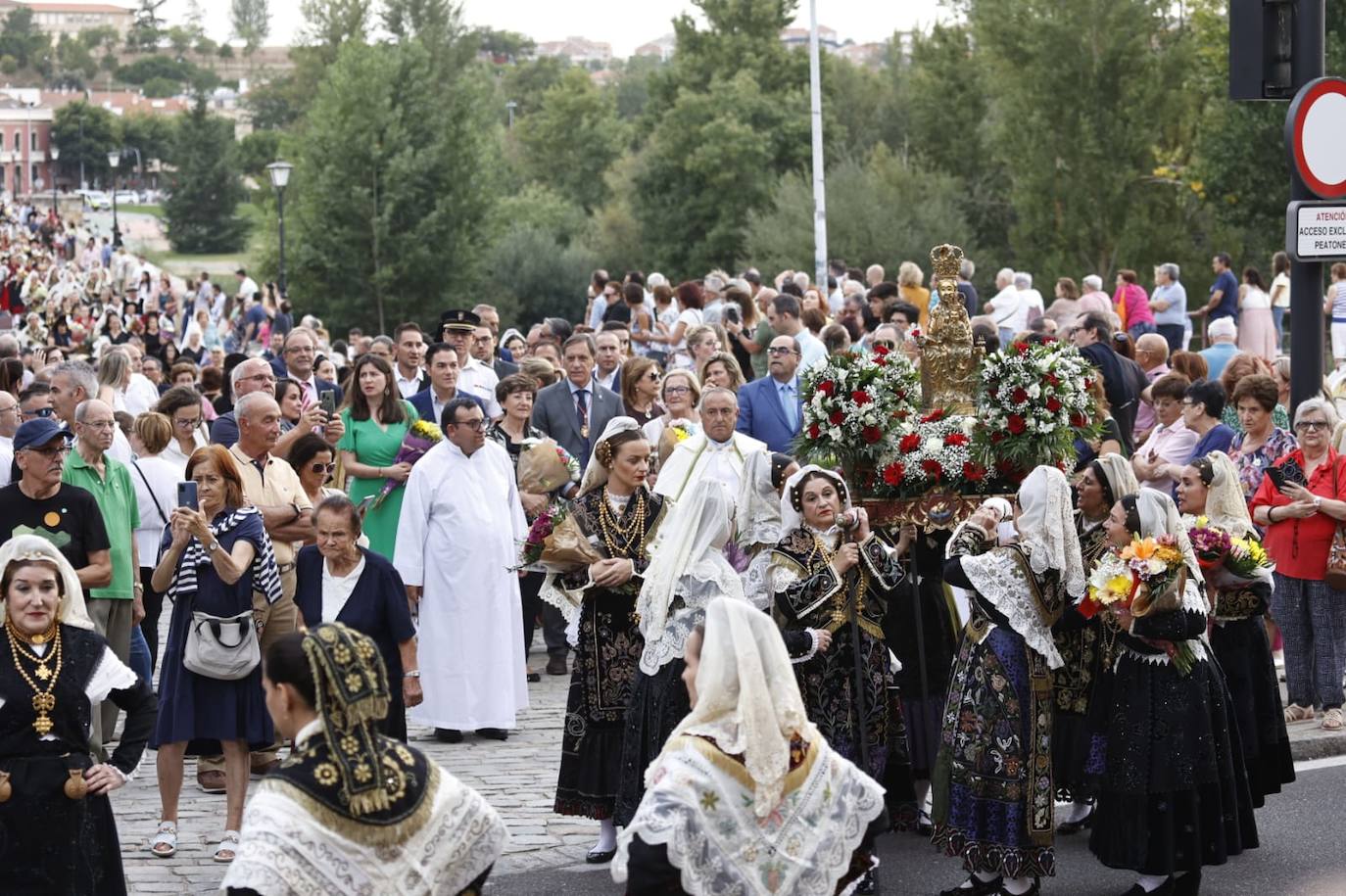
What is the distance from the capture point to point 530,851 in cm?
948

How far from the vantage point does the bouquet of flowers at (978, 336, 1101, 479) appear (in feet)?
33.3

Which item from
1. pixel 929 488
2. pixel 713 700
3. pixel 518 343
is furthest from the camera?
pixel 518 343

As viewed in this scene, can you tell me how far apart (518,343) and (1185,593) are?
10980 mm

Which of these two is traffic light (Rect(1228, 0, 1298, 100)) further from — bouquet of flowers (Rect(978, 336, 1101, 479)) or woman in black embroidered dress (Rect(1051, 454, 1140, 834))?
woman in black embroidered dress (Rect(1051, 454, 1140, 834))

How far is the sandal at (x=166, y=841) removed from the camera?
365 inches

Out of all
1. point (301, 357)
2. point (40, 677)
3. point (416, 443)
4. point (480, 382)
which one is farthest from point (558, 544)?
point (480, 382)

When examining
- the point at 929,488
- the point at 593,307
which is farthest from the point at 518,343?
the point at 929,488

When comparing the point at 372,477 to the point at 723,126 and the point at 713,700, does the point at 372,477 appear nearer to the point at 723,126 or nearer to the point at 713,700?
the point at 713,700

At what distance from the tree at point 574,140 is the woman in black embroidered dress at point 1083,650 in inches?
3119

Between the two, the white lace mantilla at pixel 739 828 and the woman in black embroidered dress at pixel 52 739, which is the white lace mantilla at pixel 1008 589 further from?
the woman in black embroidered dress at pixel 52 739

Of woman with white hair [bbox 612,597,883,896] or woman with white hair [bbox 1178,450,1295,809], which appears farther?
woman with white hair [bbox 1178,450,1295,809]

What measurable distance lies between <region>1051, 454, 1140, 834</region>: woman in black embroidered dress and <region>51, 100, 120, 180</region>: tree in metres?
183

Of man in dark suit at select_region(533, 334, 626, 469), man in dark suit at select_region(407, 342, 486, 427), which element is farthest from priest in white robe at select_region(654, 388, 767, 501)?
man in dark suit at select_region(533, 334, 626, 469)

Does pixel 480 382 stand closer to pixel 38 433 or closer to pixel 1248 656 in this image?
pixel 38 433
